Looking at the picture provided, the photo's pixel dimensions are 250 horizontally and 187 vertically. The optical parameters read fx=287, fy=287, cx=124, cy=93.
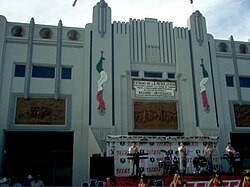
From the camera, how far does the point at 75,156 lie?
18438 mm

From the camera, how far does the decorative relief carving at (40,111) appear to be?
736 inches

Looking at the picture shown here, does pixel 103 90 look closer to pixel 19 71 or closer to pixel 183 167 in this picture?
pixel 19 71

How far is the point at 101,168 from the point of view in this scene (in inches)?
569

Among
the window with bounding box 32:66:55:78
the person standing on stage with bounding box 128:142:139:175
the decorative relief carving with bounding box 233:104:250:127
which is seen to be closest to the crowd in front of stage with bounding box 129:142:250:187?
the person standing on stage with bounding box 128:142:139:175

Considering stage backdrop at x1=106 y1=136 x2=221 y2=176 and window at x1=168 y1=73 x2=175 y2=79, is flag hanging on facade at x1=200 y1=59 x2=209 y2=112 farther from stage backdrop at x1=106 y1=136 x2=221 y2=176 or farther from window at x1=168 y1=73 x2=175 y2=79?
stage backdrop at x1=106 y1=136 x2=221 y2=176

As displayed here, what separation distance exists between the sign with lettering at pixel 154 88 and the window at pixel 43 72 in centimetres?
586

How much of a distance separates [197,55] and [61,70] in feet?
33.8

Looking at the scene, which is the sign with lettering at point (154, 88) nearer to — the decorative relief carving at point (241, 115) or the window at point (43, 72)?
the decorative relief carving at point (241, 115)

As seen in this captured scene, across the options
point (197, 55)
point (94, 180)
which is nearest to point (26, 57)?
point (94, 180)

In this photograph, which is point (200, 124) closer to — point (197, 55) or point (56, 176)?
point (197, 55)

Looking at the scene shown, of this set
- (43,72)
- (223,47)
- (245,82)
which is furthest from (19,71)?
(245,82)

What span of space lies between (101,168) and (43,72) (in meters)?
8.83

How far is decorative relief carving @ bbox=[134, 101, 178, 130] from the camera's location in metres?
19.9

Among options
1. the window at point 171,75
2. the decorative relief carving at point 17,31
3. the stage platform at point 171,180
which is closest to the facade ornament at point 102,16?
the decorative relief carving at point 17,31
